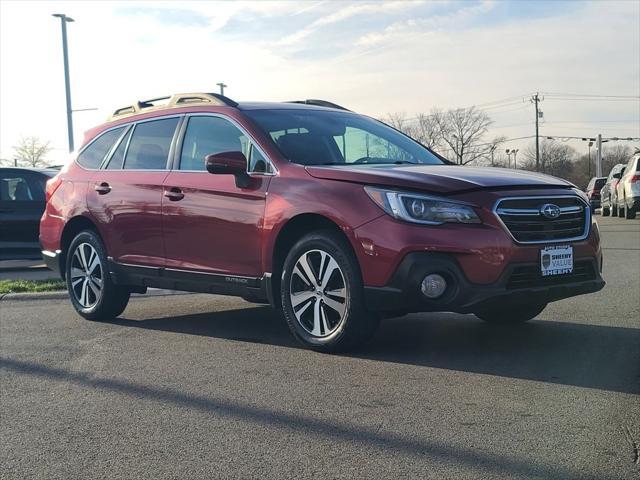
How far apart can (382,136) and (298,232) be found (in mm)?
1468

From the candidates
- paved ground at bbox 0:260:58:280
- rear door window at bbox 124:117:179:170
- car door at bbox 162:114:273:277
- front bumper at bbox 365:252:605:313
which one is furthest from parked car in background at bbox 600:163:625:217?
front bumper at bbox 365:252:605:313

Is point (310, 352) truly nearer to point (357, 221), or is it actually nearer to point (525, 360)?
point (357, 221)

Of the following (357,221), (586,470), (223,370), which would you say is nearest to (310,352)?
(223,370)

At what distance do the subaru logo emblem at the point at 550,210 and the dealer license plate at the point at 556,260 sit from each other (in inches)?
8.3

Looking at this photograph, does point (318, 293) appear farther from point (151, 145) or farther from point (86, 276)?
point (86, 276)

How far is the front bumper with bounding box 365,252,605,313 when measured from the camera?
473cm

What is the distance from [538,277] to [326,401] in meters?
1.65

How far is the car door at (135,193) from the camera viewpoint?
21.2ft

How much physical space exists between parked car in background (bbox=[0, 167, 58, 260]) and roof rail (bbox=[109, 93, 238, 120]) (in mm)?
4126

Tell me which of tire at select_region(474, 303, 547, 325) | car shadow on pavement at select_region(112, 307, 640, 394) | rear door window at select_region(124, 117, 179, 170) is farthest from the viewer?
rear door window at select_region(124, 117, 179, 170)

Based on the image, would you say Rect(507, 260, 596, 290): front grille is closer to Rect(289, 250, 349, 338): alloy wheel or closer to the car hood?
the car hood

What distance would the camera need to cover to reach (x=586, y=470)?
10.4 feet

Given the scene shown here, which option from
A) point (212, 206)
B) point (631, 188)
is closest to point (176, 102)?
point (212, 206)

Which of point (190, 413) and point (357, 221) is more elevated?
point (357, 221)
